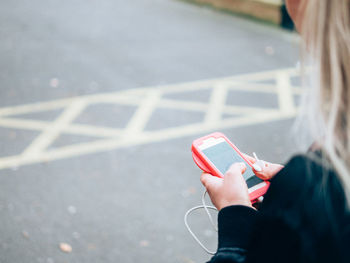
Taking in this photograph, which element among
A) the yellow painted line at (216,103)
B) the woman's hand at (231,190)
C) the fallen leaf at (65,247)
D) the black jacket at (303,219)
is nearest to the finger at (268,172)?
the woman's hand at (231,190)

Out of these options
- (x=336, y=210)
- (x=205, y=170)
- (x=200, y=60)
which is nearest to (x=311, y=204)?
(x=336, y=210)

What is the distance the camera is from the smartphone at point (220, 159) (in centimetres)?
175

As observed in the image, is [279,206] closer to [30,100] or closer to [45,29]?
[30,100]

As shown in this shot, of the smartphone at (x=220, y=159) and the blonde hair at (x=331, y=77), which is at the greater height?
the blonde hair at (x=331, y=77)

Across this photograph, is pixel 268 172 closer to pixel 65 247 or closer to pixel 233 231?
pixel 233 231

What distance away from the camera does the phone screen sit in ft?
5.91

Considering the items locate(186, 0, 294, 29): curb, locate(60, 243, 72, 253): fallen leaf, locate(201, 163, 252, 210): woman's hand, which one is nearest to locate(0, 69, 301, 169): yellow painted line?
locate(60, 243, 72, 253): fallen leaf

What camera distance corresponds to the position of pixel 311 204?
1047 millimetres

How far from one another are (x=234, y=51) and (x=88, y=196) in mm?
4203

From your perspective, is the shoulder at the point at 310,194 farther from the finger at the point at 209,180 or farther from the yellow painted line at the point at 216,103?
the yellow painted line at the point at 216,103

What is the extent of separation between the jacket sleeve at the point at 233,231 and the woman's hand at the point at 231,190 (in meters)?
0.04

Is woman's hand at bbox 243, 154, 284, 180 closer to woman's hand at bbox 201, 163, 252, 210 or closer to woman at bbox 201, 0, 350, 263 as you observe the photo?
woman's hand at bbox 201, 163, 252, 210

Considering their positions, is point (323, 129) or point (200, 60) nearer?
point (323, 129)

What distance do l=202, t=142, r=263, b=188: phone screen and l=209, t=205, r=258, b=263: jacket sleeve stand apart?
0.29 m
